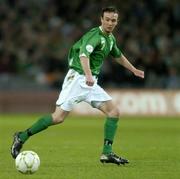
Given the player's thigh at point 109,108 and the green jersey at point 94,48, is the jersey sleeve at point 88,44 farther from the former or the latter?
the player's thigh at point 109,108

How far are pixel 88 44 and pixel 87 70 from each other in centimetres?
41

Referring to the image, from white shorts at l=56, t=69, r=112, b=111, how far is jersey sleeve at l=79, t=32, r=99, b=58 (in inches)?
19.1

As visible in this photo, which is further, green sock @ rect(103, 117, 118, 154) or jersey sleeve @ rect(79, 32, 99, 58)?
green sock @ rect(103, 117, 118, 154)

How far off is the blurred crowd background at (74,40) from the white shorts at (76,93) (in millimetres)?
13879

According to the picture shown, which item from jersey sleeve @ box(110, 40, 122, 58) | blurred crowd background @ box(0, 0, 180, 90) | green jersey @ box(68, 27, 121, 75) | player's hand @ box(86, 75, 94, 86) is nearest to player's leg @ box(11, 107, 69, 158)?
green jersey @ box(68, 27, 121, 75)

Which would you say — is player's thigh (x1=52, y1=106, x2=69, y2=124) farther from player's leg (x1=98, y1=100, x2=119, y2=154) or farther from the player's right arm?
the player's right arm

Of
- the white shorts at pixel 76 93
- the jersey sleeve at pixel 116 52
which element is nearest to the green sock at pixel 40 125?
the white shorts at pixel 76 93

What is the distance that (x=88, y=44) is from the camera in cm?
1000

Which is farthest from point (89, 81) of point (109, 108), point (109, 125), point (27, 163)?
point (27, 163)

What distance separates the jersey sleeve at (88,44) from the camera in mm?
9938

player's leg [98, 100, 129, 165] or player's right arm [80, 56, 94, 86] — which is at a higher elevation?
player's right arm [80, 56, 94, 86]

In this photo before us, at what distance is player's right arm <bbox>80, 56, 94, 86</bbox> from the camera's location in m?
9.67

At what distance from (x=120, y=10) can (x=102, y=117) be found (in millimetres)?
4527

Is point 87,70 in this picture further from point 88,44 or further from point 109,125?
point 109,125
